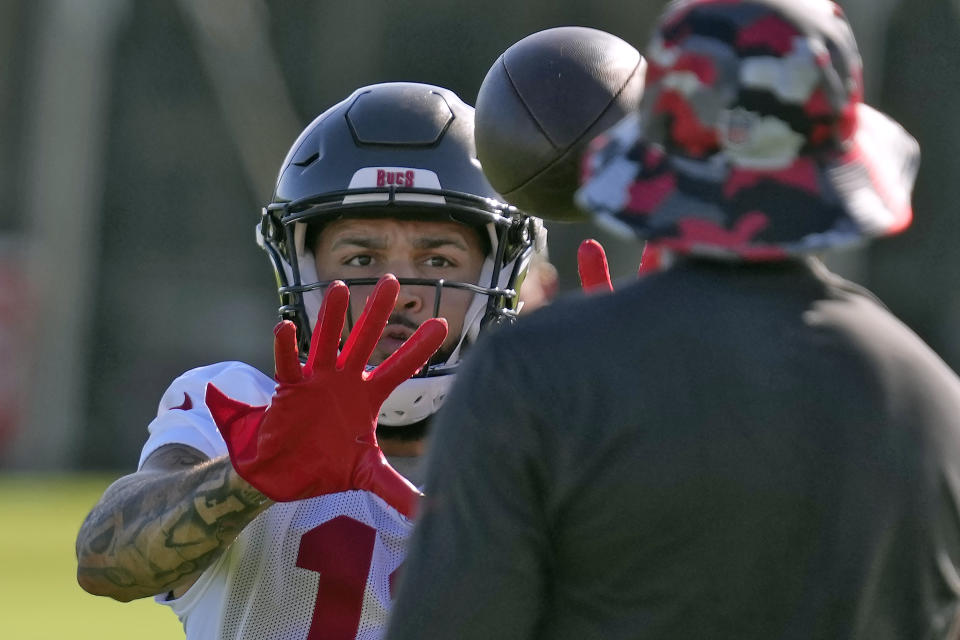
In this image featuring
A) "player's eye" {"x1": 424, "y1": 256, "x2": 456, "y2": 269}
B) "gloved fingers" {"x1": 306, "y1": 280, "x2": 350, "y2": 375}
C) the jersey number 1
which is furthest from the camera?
"player's eye" {"x1": 424, "y1": 256, "x2": 456, "y2": 269}

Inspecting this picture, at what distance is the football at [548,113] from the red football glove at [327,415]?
15.8 inches

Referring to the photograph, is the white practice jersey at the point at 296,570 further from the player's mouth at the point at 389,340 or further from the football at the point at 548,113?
the football at the point at 548,113

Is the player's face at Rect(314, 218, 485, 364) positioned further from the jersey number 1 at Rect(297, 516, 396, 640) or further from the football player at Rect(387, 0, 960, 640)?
the football player at Rect(387, 0, 960, 640)

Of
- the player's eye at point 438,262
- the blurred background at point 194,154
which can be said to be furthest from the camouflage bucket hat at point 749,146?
the blurred background at point 194,154

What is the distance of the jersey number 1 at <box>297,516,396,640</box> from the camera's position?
2.51 metres

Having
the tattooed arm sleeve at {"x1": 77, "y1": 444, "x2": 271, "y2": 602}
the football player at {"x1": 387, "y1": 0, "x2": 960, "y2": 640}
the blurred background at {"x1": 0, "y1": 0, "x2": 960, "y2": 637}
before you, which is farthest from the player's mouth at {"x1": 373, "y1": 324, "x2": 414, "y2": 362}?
the blurred background at {"x1": 0, "y1": 0, "x2": 960, "y2": 637}

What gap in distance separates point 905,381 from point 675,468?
0.27 m

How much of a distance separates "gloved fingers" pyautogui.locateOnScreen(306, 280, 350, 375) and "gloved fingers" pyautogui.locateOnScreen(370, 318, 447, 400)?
0.07m

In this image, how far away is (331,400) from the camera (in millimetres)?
2191

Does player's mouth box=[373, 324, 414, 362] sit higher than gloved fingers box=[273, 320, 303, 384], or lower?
lower

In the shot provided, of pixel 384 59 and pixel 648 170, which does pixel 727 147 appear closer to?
pixel 648 170

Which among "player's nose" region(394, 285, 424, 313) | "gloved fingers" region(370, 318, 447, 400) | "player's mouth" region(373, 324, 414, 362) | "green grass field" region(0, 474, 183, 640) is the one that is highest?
"gloved fingers" region(370, 318, 447, 400)

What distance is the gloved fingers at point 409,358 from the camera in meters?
2.22

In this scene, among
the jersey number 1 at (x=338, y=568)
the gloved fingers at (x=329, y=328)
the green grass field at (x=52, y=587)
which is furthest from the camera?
the green grass field at (x=52, y=587)
